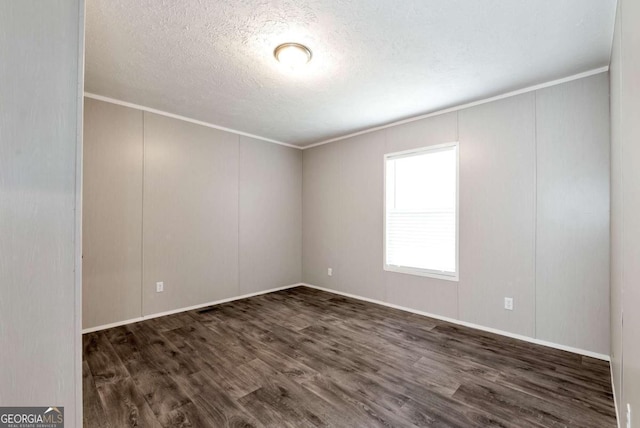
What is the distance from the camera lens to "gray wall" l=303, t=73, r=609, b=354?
2494 mm

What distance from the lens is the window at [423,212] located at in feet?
11.3

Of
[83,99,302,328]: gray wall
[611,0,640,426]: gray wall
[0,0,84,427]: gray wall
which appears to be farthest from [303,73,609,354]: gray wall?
[0,0,84,427]: gray wall

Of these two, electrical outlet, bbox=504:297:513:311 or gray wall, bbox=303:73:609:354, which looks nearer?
gray wall, bbox=303:73:609:354

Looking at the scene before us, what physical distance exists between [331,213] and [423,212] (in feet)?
5.29

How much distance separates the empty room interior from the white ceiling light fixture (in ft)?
0.05

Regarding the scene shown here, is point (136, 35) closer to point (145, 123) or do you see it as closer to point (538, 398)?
point (145, 123)

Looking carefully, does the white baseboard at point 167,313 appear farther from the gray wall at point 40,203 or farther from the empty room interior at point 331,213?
the gray wall at point 40,203

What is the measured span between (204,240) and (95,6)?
2795 mm

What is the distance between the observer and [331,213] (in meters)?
4.80

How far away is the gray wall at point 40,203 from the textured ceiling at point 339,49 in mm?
994

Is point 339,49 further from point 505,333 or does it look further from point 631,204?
point 505,333

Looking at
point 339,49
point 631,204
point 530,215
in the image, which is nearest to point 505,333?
point 530,215

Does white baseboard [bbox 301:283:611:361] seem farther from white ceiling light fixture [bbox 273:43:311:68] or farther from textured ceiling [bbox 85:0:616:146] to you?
white ceiling light fixture [bbox 273:43:311:68]


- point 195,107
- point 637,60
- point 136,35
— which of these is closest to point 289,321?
point 195,107
